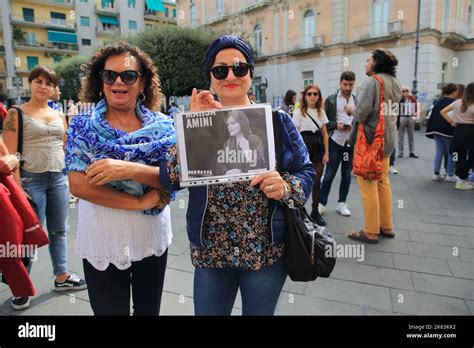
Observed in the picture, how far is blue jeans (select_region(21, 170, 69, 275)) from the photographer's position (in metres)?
3.09

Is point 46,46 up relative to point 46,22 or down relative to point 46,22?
down

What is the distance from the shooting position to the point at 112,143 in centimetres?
168

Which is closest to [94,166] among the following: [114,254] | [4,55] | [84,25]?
[114,254]

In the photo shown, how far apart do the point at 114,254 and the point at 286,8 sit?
94.4 ft

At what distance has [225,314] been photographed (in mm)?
1783

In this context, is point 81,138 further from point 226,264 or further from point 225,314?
point 225,314

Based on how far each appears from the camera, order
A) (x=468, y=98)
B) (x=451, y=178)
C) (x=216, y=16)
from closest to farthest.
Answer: (x=468, y=98) → (x=451, y=178) → (x=216, y=16)

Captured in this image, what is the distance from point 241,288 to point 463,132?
6.12 metres

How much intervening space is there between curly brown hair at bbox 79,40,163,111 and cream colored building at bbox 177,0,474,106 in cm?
2279

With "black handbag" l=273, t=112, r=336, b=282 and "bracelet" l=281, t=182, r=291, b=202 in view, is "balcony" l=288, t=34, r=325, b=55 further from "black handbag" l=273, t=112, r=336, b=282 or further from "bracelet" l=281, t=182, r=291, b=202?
"bracelet" l=281, t=182, r=291, b=202

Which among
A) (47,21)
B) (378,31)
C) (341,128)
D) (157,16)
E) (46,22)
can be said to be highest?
(157,16)

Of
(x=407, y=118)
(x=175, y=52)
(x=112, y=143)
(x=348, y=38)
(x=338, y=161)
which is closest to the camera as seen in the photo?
(x=112, y=143)

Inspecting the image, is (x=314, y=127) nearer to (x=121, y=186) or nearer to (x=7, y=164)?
(x=121, y=186)

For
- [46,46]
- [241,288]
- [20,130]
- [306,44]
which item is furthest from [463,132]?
[46,46]
